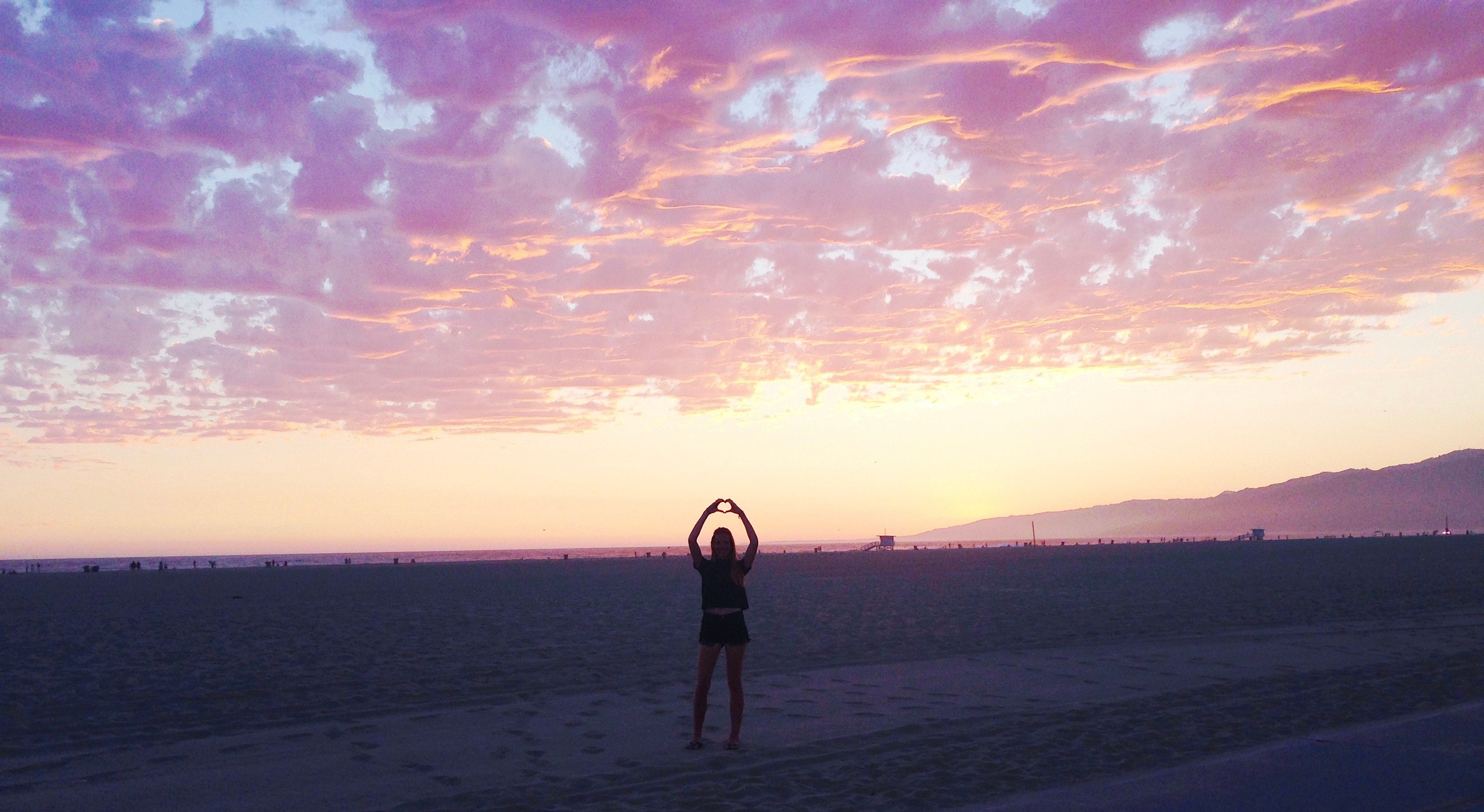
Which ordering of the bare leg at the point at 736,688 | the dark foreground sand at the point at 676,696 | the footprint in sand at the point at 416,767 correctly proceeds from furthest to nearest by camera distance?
the bare leg at the point at 736,688, the footprint in sand at the point at 416,767, the dark foreground sand at the point at 676,696

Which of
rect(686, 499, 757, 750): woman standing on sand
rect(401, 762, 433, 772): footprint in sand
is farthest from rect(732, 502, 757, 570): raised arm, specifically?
rect(401, 762, 433, 772): footprint in sand

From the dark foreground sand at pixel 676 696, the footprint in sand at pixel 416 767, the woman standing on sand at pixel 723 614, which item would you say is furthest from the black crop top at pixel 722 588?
the footprint in sand at pixel 416 767

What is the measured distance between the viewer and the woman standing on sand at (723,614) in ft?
30.2

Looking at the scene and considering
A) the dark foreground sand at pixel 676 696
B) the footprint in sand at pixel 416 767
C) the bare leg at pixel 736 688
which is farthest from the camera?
the bare leg at pixel 736 688

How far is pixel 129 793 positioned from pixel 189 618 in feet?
73.1

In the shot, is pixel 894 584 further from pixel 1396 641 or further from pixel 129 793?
pixel 129 793

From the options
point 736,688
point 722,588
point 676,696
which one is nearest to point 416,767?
point 736,688

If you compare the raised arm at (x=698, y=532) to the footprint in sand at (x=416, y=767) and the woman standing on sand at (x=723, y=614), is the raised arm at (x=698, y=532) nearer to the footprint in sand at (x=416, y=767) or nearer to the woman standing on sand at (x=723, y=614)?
the woman standing on sand at (x=723, y=614)

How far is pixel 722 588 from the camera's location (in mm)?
9227

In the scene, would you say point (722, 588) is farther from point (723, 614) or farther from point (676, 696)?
point (676, 696)

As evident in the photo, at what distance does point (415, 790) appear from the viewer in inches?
315

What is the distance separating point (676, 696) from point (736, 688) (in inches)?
142

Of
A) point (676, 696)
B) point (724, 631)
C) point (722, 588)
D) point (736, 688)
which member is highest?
point (722, 588)

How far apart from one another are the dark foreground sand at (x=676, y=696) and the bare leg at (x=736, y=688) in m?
0.22
